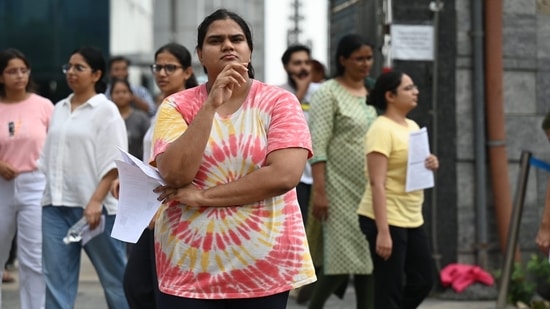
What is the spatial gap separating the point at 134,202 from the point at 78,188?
2.44m

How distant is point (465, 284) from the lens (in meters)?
9.48

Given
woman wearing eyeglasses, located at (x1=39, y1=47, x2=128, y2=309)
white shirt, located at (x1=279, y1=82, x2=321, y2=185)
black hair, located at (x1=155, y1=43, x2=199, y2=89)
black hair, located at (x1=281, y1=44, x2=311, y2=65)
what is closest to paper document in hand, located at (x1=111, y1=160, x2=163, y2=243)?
woman wearing eyeglasses, located at (x1=39, y1=47, x2=128, y2=309)

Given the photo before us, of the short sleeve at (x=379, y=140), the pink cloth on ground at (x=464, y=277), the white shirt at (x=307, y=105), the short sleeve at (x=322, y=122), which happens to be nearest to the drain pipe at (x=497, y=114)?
the pink cloth on ground at (x=464, y=277)

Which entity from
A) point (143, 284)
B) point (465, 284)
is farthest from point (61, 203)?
point (465, 284)

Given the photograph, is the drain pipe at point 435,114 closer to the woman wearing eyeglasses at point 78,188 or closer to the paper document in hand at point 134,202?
the woman wearing eyeglasses at point 78,188

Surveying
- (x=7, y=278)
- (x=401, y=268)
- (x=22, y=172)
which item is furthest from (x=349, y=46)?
(x=7, y=278)

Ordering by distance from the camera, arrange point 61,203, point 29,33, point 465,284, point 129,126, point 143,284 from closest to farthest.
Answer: point 143,284
point 61,203
point 465,284
point 129,126
point 29,33

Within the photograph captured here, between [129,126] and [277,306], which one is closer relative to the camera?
[277,306]

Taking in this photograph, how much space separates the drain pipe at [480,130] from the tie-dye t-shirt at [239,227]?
17.2ft

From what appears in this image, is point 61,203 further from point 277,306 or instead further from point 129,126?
point 129,126

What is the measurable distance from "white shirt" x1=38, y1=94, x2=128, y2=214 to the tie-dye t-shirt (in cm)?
255

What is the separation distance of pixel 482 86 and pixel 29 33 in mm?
19298

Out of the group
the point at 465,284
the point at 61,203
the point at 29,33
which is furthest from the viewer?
the point at 29,33

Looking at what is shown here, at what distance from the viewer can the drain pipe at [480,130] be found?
9.68 meters
